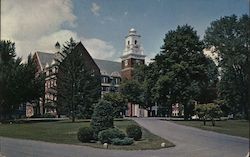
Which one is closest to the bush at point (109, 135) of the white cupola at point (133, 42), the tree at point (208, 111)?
the tree at point (208, 111)

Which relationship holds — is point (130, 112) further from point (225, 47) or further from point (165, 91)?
point (225, 47)

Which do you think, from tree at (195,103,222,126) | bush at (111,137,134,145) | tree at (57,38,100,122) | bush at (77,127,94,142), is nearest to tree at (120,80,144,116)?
tree at (57,38,100,122)

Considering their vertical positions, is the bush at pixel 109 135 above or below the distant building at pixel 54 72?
below

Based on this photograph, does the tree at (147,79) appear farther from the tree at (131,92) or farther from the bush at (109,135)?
the bush at (109,135)

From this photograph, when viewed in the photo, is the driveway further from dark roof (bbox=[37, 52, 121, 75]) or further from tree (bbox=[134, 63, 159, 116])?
dark roof (bbox=[37, 52, 121, 75])

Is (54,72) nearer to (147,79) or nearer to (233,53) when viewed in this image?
(147,79)

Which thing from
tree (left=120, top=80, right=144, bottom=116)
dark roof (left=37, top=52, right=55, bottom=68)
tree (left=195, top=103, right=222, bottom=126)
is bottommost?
tree (left=195, top=103, right=222, bottom=126)

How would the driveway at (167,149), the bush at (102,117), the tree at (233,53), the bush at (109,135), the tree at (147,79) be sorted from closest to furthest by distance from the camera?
the tree at (233,53)
the driveway at (167,149)
the bush at (109,135)
the tree at (147,79)
the bush at (102,117)
